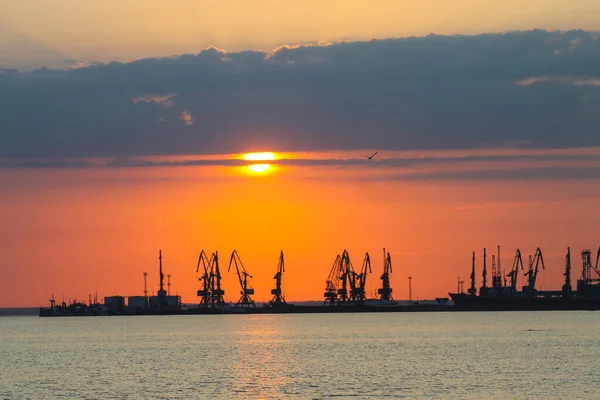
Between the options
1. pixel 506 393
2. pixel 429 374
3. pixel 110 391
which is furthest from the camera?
pixel 429 374

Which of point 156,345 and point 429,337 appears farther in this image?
point 429,337

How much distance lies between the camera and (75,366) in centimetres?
13338

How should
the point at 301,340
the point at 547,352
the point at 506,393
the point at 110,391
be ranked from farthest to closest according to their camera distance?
the point at 301,340
the point at 547,352
the point at 110,391
the point at 506,393

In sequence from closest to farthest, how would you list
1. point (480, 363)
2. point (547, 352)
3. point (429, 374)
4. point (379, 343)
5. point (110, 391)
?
point (110, 391), point (429, 374), point (480, 363), point (547, 352), point (379, 343)

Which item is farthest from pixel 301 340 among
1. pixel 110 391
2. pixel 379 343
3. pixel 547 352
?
pixel 110 391

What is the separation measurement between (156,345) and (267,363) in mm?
53842

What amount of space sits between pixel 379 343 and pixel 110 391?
8335 centimetres

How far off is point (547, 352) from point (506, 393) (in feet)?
179

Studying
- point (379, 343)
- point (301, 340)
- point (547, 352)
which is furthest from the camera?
point (301, 340)

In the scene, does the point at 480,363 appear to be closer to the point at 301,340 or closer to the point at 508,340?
the point at 508,340

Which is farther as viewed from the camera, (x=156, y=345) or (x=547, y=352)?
(x=156, y=345)

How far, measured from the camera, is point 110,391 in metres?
99.9

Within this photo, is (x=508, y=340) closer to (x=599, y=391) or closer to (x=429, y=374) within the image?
(x=429, y=374)

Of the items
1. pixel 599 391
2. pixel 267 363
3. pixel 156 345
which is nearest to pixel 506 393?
pixel 599 391
